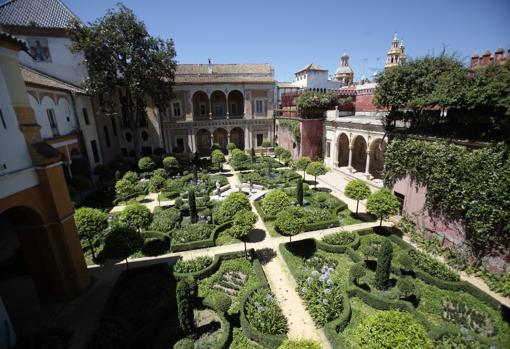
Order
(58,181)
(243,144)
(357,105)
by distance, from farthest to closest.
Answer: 1. (243,144)
2. (357,105)
3. (58,181)

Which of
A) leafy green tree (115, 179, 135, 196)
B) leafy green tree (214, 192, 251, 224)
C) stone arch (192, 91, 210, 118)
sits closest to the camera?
leafy green tree (214, 192, 251, 224)

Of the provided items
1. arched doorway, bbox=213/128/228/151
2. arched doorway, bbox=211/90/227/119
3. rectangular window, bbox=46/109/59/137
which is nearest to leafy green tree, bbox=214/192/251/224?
rectangular window, bbox=46/109/59/137

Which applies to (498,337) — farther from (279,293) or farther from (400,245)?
(279,293)

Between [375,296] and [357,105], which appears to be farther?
[357,105]

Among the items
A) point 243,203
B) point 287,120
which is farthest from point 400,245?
point 287,120

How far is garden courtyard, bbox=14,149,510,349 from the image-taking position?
7.73 metres

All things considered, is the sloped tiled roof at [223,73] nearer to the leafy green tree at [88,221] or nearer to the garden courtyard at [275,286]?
the garden courtyard at [275,286]

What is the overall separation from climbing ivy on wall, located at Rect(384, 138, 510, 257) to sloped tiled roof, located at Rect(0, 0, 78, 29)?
3141 centimetres

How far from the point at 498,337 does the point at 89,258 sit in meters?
17.0

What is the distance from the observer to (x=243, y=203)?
14.2 m

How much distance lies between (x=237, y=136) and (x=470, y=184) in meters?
31.0

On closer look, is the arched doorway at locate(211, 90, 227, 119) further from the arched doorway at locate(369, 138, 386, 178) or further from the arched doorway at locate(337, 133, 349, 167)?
the arched doorway at locate(369, 138, 386, 178)

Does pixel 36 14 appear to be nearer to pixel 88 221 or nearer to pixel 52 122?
pixel 52 122

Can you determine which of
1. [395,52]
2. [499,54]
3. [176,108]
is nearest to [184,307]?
[499,54]
